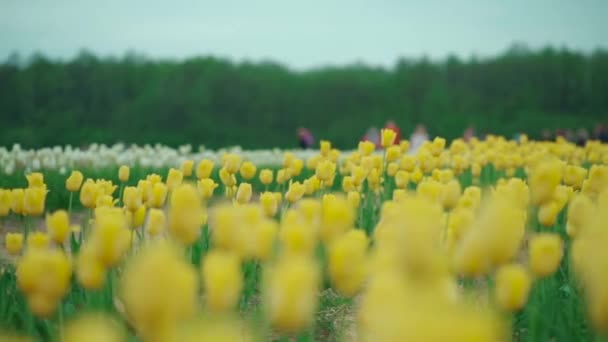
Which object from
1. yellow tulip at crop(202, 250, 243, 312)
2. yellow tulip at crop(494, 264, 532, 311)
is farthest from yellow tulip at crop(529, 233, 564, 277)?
yellow tulip at crop(202, 250, 243, 312)

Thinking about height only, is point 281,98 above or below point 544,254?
above

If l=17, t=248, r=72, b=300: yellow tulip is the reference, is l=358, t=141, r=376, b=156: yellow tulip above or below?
above

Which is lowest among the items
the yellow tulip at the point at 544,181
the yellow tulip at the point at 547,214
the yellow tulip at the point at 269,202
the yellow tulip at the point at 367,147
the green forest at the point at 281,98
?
the yellow tulip at the point at 547,214

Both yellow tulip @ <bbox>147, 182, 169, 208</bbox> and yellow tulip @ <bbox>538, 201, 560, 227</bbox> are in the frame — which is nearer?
yellow tulip @ <bbox>538, 201, 560, 227</bbox>

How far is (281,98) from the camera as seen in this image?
23.5 meters

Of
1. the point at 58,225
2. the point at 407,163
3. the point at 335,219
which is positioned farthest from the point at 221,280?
the point at 407,163

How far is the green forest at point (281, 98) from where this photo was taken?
19578 millimetres

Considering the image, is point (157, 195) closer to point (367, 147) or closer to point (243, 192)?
point (243, 192)

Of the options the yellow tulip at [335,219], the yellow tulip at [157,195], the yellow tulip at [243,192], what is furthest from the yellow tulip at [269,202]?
the yellow tulip at [335,219]

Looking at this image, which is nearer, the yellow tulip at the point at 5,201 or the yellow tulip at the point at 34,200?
the yellow tulip at the point at 34,200

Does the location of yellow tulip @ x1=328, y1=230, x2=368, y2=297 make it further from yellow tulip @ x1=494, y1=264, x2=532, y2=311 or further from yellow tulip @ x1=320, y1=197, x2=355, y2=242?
yellow tulip @ x1=494, y1=264, x2=532, y2=311

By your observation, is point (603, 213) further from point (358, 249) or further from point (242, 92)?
point (242, 92)

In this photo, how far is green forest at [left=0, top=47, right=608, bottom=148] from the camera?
64.2 feet

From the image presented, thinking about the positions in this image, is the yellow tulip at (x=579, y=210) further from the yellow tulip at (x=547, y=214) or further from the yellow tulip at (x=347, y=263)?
the yellow tulip at (x=347, y=263)
